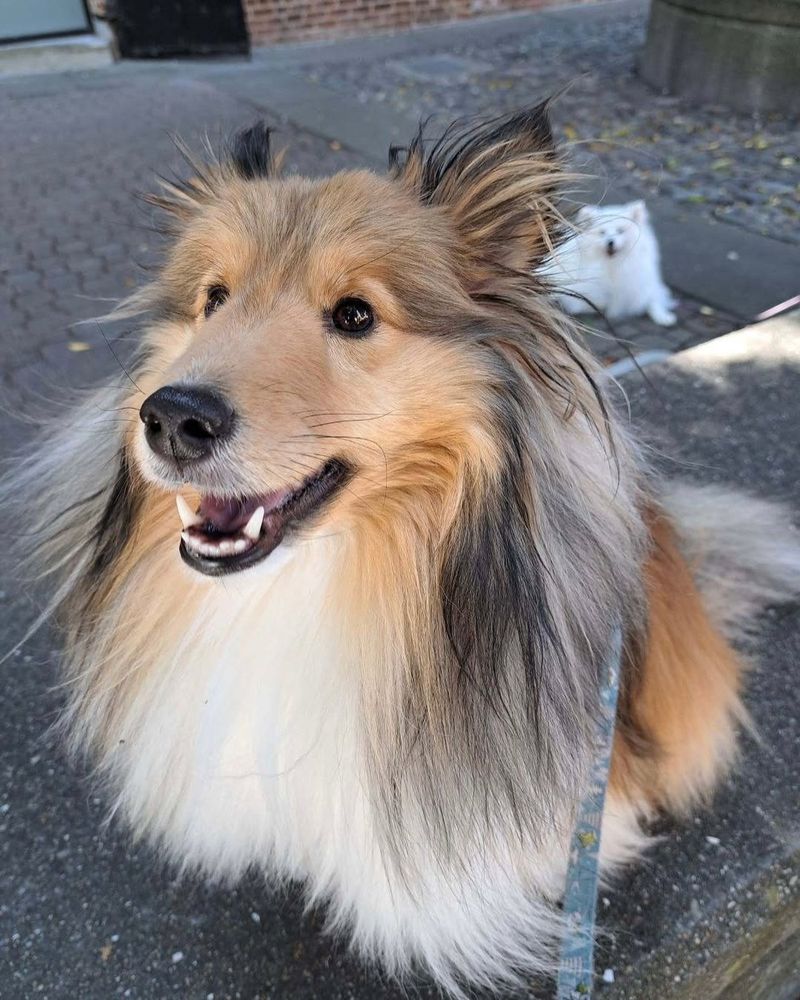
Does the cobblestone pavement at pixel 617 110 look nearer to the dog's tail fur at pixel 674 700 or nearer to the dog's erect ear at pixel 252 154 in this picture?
the dog's erect ear at pixel 252 154

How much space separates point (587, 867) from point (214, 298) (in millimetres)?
1282

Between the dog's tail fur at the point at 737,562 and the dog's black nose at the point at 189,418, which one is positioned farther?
the dog's tail fur at the point at 737,562

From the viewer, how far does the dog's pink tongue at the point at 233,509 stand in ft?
4.70

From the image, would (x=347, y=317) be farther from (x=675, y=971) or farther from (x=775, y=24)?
(x=775, y=24)

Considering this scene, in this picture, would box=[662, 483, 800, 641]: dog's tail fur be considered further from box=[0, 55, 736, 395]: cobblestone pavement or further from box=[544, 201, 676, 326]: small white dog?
box=[544, 201, 676, 326]: small white dog

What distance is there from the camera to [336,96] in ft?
26.1

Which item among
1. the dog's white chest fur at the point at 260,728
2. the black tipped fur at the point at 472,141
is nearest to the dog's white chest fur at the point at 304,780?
the dog's white chest fur at the point at 260,728

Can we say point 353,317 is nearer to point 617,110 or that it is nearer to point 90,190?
point 90,190

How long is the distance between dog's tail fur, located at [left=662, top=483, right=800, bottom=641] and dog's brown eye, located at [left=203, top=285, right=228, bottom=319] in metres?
1.27

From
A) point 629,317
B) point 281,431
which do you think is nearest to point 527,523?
point 281,431

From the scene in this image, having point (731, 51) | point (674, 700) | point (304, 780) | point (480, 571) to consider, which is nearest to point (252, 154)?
point (480, 571)

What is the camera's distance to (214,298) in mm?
1671

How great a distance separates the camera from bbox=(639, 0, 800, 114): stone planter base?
709cm

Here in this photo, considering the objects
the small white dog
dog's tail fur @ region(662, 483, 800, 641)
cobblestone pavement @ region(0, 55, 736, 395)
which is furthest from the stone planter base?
dog's tail fur @ region(662, 483, 800, 641)
